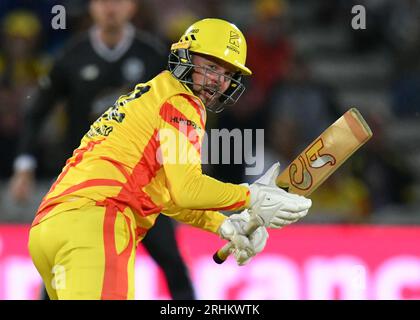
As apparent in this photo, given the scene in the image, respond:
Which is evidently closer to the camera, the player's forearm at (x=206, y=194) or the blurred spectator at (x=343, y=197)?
the player's forearm at (x=206, y=194)

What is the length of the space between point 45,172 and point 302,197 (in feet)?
12.4

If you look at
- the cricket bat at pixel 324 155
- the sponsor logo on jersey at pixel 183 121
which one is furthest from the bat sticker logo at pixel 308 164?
the sponsor logo on jersey at pixel 183 121

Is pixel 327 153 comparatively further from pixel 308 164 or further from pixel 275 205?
pixel 275 205

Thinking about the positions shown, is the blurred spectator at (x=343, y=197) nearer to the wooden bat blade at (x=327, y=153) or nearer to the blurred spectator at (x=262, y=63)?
the blurred spectator at (x=262, y=63)

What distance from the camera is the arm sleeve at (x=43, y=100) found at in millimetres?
6090

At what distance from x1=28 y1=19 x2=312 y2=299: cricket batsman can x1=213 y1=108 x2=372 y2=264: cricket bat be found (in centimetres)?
17

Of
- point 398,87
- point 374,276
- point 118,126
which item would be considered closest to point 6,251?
point 374,276

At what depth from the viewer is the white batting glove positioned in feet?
15.0

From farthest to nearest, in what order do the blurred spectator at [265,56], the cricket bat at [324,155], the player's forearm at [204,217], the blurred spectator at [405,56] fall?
the blurred spectator at [405,56]
the blurred spectator at [265,56]
the player's forearm at [204,217]
the cricket bat at [324,155]

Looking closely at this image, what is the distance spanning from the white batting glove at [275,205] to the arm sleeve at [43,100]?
1.84 m

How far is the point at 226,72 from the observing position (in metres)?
4.67

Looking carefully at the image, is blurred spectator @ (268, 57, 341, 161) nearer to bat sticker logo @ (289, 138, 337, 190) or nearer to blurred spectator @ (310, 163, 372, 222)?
blurred spectator @ (310, 163, 372, 222)

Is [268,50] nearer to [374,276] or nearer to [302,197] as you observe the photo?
[374,276]

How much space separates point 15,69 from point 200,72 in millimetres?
4370
